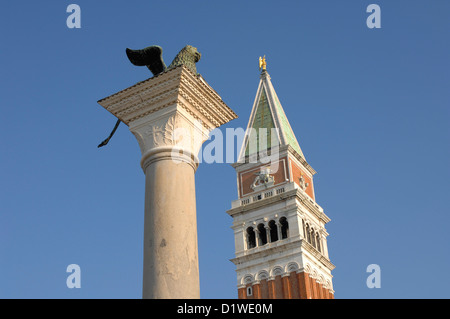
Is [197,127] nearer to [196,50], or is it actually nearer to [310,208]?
[196,50]

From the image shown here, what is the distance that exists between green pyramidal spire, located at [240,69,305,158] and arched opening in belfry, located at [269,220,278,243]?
5747 millimetres

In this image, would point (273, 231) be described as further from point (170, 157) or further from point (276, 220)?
point (170, 157)

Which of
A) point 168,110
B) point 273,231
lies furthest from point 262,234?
point 168,110

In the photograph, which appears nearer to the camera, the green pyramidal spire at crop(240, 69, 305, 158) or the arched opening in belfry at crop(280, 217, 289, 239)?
the arched opening in belfry at crop(280, 217, 289, 239)

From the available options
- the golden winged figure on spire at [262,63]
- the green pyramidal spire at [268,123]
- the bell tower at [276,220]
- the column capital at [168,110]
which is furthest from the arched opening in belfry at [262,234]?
the column capital at [168,110]

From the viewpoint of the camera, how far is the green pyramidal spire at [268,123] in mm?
47406

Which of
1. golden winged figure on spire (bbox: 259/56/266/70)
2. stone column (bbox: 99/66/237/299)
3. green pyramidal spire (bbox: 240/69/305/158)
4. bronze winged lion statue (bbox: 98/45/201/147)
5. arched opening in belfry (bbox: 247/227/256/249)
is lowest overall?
stone column (bbox: 99/66/237/299)

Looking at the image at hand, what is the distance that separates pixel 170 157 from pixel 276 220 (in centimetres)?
3670

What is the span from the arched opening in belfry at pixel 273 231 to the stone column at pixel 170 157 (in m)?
36.2

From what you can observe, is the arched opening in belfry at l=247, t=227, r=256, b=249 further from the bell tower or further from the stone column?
the stone column

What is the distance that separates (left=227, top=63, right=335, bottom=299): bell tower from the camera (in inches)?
1672

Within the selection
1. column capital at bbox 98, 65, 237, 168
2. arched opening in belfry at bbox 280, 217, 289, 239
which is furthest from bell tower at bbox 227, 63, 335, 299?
column capital at bbox 98, 65, 237, 168

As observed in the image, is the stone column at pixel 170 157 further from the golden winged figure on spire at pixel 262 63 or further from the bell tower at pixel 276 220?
the golden winged figure on spire at pixel 262 63

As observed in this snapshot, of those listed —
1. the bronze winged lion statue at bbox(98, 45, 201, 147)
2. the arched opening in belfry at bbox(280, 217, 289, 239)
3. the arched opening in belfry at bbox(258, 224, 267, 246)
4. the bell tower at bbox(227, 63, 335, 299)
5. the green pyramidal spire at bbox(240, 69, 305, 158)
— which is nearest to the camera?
the bronze winged lion statue at bbox(98, 45, 201, 147)
